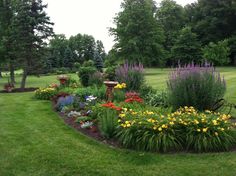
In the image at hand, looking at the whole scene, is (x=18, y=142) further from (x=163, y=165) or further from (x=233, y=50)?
(x=233, y=50)

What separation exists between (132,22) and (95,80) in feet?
67.8

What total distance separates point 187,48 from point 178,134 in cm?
3157

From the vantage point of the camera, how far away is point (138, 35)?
32719mm

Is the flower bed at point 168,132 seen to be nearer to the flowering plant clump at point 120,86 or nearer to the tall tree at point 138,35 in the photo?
the flowering plant clump at point 120,86

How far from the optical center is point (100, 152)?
4879 mm

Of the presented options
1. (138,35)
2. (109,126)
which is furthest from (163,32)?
(109,126)

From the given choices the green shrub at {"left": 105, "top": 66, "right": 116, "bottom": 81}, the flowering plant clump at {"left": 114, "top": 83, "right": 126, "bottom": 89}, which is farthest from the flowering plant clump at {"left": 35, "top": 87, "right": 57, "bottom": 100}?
the flowering plant clump at {"left": 114, "top": 83, "right": 126, "bottom": 89}

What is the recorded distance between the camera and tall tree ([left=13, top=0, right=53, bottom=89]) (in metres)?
17.9

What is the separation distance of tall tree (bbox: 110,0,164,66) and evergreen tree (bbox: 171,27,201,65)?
311 cm

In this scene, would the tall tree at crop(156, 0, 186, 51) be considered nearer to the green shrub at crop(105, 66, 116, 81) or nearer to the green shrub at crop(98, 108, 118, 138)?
the green shrub at crop(105, 66, 116, 81)

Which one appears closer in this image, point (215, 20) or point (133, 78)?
point (133, 78)

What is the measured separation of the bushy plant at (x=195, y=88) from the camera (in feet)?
21.9

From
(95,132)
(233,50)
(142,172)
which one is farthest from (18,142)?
(233,50)

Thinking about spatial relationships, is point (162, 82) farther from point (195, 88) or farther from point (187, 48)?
point (187, 48)
